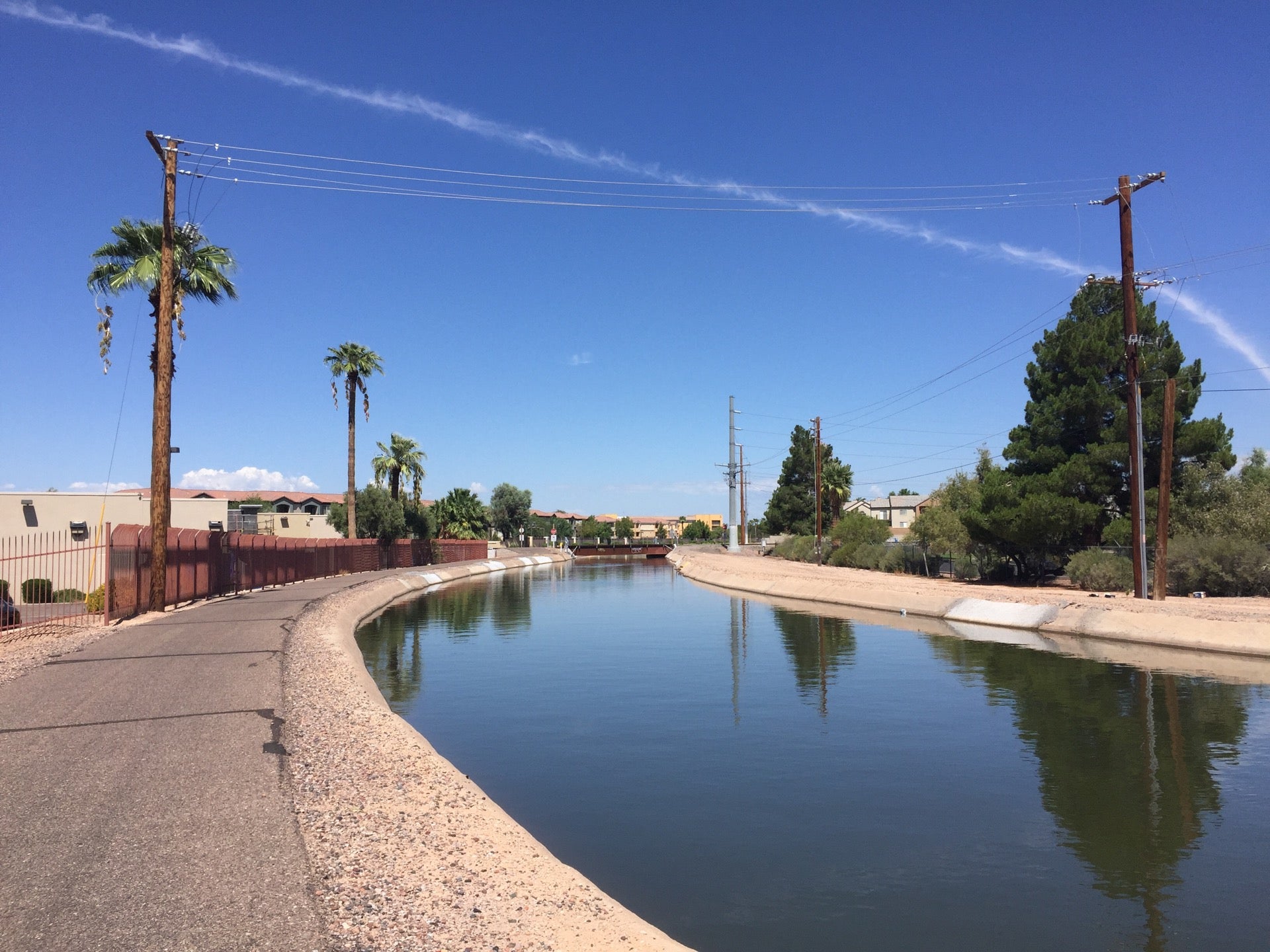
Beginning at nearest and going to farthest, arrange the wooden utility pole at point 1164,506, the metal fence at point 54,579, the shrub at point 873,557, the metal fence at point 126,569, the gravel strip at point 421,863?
the gravel strip at point 421,863
the metal fence at point 126,569
the metal fence at point 54,579
the wooden utility pole at point 1164,506
the shrub at point 873,557

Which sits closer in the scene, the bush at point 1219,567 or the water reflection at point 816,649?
the water reflection at point 816,649

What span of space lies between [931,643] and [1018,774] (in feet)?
47.7

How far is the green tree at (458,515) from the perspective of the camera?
91.2 metres

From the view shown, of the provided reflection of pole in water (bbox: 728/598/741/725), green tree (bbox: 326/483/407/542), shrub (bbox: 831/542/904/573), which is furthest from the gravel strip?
green tree (bbox: 326/483/407/542)

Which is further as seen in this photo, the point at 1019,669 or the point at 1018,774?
the point at 1019,669

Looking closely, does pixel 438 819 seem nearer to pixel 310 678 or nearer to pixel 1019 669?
pixel 310 678

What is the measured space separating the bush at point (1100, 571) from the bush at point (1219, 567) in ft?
5.36

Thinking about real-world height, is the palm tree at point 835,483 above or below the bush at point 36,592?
above

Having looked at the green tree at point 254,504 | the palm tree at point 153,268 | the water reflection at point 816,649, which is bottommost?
the water reflection at point 816,649

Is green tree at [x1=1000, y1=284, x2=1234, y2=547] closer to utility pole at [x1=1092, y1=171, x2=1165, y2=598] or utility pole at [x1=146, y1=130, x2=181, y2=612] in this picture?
utility pole at [x1=1092, y1=171, x2=1165, y2=598]

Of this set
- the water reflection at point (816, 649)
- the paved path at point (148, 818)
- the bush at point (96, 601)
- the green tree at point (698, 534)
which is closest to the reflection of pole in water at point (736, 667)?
the water reflection at point (816, 649)

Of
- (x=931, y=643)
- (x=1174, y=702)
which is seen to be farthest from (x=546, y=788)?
(x=931, y=643)

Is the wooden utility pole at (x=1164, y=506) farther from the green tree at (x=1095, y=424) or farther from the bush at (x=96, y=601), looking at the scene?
the bush at (x=96, y=601)

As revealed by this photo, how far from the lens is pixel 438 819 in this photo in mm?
8766
